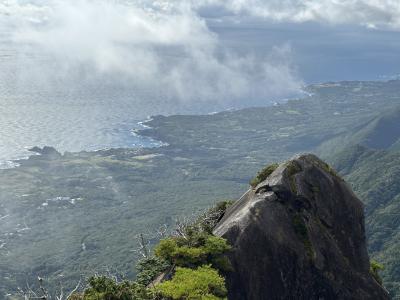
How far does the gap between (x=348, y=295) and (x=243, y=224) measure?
10615mm

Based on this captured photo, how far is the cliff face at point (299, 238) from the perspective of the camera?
3828cm

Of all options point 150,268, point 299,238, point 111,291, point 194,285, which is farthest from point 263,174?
point 111,291

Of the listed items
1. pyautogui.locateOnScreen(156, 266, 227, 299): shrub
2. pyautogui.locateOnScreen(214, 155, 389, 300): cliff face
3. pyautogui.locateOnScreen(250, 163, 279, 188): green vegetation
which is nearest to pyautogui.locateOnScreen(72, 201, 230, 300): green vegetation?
pyautogui.locateOnScreen(156, 266, 227, 299): shrub

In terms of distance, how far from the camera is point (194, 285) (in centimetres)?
3130

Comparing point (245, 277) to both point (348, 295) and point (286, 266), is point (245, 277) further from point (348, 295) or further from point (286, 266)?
point (348, 295)

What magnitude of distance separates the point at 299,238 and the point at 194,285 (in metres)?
12.2

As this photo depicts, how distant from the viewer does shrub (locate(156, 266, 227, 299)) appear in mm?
30547

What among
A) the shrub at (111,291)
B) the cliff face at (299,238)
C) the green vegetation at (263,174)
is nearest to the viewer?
the shrub at (111,291)

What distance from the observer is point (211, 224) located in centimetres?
4362

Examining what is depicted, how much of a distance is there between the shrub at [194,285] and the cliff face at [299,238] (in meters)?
4.74

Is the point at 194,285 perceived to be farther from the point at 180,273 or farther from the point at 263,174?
the point at 263,174

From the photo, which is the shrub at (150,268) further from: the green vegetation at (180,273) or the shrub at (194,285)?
the shrub at (194,285)

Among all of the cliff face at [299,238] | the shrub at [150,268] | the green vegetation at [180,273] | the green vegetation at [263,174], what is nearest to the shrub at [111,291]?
the green vegetation at [180,273]

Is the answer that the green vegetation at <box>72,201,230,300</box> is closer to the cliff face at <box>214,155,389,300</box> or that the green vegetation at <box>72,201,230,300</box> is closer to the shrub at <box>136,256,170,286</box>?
the shrub at <box>136,256,170,286</box>
